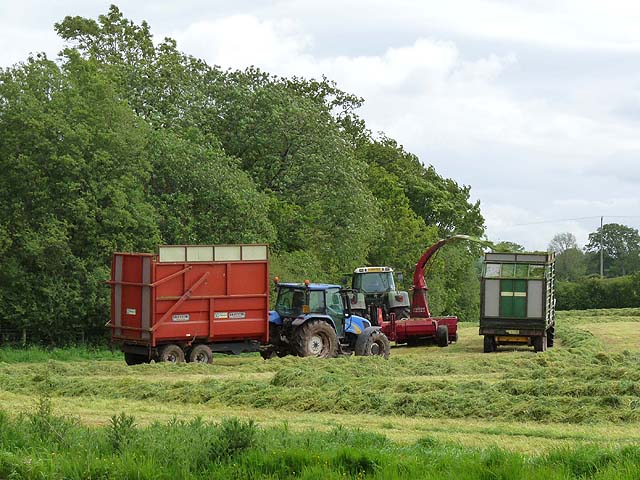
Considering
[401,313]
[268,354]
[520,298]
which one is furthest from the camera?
[401,313]

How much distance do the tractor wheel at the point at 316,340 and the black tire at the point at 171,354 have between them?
2908 mm

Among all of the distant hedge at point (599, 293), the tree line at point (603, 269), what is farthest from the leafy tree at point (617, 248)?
the distant hedge at point (599, 293)

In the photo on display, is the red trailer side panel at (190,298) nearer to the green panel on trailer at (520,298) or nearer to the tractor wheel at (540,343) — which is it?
the green panel on trailer at (520,298)

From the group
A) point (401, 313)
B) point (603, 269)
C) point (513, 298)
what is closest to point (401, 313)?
point (401, 313)

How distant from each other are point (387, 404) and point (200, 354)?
32.2 ft

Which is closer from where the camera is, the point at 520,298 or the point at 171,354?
the point at 171,354

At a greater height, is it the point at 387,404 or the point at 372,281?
the point at 372,281

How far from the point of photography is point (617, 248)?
110688mm

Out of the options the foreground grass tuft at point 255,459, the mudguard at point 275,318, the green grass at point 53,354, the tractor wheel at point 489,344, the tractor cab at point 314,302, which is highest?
the tractor cab at point 314,302

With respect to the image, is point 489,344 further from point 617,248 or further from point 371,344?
point 617,248

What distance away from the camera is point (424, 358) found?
25516mm

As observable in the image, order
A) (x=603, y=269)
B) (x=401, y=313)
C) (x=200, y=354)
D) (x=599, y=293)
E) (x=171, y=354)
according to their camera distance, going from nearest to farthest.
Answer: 1. (x=171, y=354)
2. (x=200, y=354)
3. (x=401, y=313)
4. (x=599, y=293)
5. (x=603, y=269)

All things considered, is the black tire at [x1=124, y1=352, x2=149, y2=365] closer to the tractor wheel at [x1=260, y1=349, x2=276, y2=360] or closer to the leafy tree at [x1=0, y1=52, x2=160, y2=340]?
the tractor wheel at [x1=260, y1=349, x2=276, y2=360]

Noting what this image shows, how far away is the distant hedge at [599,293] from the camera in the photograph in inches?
2525
